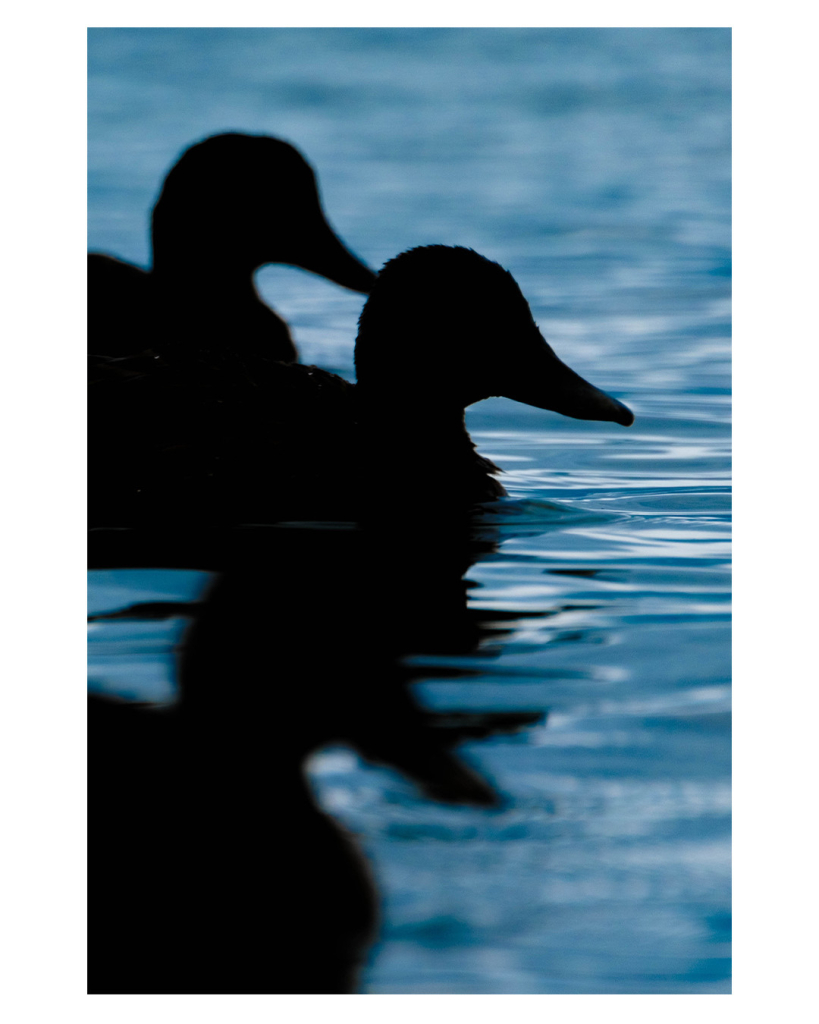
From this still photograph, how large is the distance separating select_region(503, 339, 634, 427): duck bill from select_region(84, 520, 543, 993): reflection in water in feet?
2.41

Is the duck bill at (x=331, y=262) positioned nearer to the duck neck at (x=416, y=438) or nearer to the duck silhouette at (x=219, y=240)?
the duck silhouette at (x=219, y=240)

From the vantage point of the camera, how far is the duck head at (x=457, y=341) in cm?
564

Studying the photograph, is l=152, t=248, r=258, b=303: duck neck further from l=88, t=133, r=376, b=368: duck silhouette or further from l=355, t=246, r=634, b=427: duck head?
l=355, t=246, r=634, b=427: duck head

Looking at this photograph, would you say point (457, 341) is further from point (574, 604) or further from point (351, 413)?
point (574, 604)

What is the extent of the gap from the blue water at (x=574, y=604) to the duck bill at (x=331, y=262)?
2.77ft

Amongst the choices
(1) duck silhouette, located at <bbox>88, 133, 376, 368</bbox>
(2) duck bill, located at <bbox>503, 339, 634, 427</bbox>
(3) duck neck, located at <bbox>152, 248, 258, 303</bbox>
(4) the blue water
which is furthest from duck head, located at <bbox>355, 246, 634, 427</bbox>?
(3) duck neck, located at <bbox>152, 248, 258, 303</bbox>

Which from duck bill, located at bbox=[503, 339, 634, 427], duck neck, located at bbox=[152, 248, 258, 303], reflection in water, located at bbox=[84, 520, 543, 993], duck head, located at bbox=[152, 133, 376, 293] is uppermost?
duck head, located at bbox=[152, 133, 376, 293]

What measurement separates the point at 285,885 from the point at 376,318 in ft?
9.90

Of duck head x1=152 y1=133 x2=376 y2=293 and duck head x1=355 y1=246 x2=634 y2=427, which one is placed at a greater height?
duck head x1=152 y1=133 x2=376 y2=293

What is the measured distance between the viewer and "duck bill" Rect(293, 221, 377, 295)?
25.4ft

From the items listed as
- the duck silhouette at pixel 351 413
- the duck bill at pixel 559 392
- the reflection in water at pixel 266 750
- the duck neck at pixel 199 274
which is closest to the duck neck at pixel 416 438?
the duck silhouette at pixel 351 413

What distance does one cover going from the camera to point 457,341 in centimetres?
569

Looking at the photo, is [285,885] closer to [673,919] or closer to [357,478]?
[673,919]

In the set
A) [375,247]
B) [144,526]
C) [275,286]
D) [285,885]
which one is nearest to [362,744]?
[285,885]
